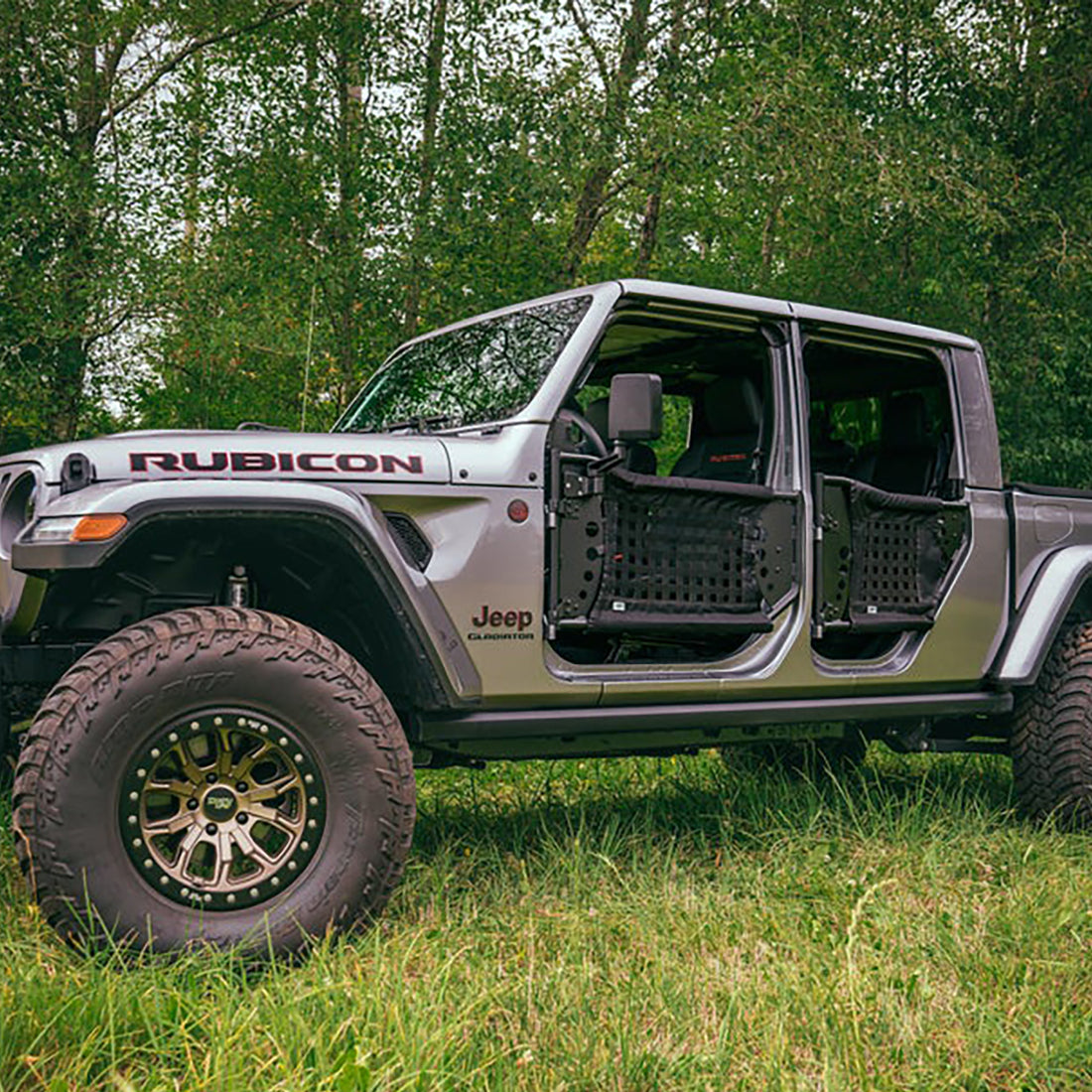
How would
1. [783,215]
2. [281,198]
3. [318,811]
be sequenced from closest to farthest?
[318,811] → [281,198] → [783,215]

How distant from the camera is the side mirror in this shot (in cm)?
375

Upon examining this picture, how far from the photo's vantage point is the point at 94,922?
303 centimetres

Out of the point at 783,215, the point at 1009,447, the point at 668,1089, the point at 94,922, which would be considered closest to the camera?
the point at 668,1089

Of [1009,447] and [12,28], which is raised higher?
[12,28]

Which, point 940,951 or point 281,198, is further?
point 281,198

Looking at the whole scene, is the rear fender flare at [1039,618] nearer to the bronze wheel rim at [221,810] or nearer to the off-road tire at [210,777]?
the off-road tire at [210,777]

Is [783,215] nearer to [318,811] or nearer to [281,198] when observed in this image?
[281,198]

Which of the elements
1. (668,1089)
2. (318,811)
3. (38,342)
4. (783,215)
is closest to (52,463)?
(318,811)

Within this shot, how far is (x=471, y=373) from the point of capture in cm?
444

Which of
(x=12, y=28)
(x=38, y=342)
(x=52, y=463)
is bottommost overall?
(x=52, y=463)

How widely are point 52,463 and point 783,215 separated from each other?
48.6 feet

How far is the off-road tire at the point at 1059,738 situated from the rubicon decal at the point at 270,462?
285 cm

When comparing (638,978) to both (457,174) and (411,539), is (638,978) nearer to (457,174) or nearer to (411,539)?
(411,539)

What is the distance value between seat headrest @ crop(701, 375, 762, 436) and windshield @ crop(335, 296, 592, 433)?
95cm
